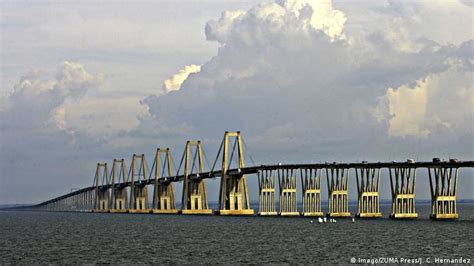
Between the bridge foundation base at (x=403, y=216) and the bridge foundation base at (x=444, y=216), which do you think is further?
the bridge foundation base at (x=403, y=216)

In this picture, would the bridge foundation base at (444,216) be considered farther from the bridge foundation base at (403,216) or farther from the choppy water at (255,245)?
the choppy water at (255,245)

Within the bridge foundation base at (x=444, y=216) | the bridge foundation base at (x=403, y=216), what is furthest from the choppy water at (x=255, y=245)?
the bridge foundation base at (x=403, y=216)

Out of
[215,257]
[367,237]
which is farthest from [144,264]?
[367,237]

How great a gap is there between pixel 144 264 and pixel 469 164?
75508mm

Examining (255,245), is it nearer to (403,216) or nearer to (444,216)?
(444,216)

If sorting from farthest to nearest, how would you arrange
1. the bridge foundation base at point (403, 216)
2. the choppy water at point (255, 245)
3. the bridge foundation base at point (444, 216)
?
1. the bridge foundation base at point (403, 216)
2. the bridge foundation base at point (444, 216)
3. the choppy water at point (255, 245)

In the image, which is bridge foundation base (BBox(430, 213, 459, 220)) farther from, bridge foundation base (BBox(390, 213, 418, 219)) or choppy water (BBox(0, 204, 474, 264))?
choppy water (BBox(0, 204, 474, 264))

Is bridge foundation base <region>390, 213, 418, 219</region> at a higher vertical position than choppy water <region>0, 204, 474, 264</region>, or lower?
higher

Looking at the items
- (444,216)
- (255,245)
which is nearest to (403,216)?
(444,216)

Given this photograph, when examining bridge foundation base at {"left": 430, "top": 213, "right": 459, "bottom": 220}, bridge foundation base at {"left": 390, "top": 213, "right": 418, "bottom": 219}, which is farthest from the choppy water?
bridge foundation base at {"left": 390, "top": 213, "right": 418, "bottom": 219}

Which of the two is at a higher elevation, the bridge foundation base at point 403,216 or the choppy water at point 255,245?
the bridge foundation base at point 403,216

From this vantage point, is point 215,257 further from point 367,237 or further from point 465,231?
point 465,231

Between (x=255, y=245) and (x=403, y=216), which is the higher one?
(x=403, y=216)

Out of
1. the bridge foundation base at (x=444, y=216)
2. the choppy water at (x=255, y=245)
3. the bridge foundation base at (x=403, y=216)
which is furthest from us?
the bridge foundation base at (x=403, y=216)
